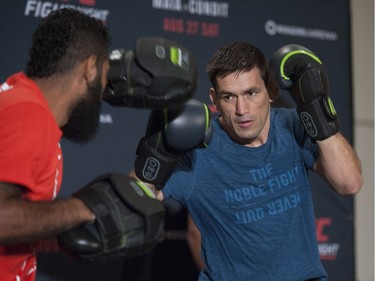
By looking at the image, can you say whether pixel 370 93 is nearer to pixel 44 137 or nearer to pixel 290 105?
pixel 290 105

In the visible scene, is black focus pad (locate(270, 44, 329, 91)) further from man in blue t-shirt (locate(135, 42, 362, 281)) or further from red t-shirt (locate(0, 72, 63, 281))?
red t-shirt (locate(0, 72, 63, 281))

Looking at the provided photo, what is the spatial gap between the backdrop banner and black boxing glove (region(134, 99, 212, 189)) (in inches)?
24.0

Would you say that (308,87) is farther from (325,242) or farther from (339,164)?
(325,242)

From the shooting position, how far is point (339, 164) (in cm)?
158

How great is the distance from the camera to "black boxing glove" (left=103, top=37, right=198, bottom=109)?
4.01 feet

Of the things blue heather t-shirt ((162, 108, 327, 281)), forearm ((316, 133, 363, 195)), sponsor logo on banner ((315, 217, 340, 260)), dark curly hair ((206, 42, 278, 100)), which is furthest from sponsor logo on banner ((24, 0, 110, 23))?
sponsor logo on banner ((315, 217, 340, 260))

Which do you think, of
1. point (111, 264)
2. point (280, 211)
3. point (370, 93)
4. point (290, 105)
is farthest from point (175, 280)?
point (370, 93)

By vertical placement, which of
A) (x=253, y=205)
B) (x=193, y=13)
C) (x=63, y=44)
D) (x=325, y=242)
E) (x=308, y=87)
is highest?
(x=193, y=13)

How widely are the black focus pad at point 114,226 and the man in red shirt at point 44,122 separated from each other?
0.10ft

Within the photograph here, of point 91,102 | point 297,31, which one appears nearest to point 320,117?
point 91,102

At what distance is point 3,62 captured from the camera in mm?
1912

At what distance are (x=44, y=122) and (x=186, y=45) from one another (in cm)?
123

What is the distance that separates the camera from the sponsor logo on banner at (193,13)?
216cm

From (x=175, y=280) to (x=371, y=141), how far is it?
110 centimetres
